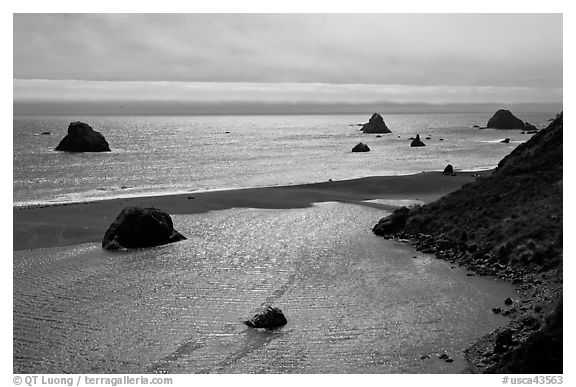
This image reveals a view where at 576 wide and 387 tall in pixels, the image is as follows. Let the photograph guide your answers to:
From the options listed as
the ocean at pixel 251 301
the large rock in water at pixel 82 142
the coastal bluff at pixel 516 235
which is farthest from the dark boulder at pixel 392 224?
the large rock in water at pixel 82 142

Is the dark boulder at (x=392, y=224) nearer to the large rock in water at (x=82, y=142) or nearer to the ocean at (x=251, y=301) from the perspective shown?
the ocean at (x=251, y=301)

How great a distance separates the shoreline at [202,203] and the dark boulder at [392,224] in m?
8.83

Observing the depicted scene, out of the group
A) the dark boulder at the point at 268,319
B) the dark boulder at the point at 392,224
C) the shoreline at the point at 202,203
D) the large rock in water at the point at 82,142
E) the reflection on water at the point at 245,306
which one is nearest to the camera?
the reflection on water at the point at 245,306

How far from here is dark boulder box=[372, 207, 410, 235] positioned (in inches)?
1465

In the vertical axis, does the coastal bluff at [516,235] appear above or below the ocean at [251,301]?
above

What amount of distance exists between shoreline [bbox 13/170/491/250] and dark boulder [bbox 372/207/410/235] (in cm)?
883

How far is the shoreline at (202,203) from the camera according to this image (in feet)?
125

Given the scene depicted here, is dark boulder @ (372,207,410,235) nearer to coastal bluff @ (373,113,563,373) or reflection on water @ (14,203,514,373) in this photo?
coastal bluff @ (373,113,563,373)

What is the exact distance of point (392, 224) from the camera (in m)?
37.5

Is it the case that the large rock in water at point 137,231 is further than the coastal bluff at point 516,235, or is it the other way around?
the large rock in water at point 137,231

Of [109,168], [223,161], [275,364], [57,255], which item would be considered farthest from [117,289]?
[223,161]

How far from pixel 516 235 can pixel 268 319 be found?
50.9 ft

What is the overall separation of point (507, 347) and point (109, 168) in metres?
81.7

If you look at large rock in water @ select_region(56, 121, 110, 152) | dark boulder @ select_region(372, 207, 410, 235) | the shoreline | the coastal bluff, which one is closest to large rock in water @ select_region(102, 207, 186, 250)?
the shoreline
